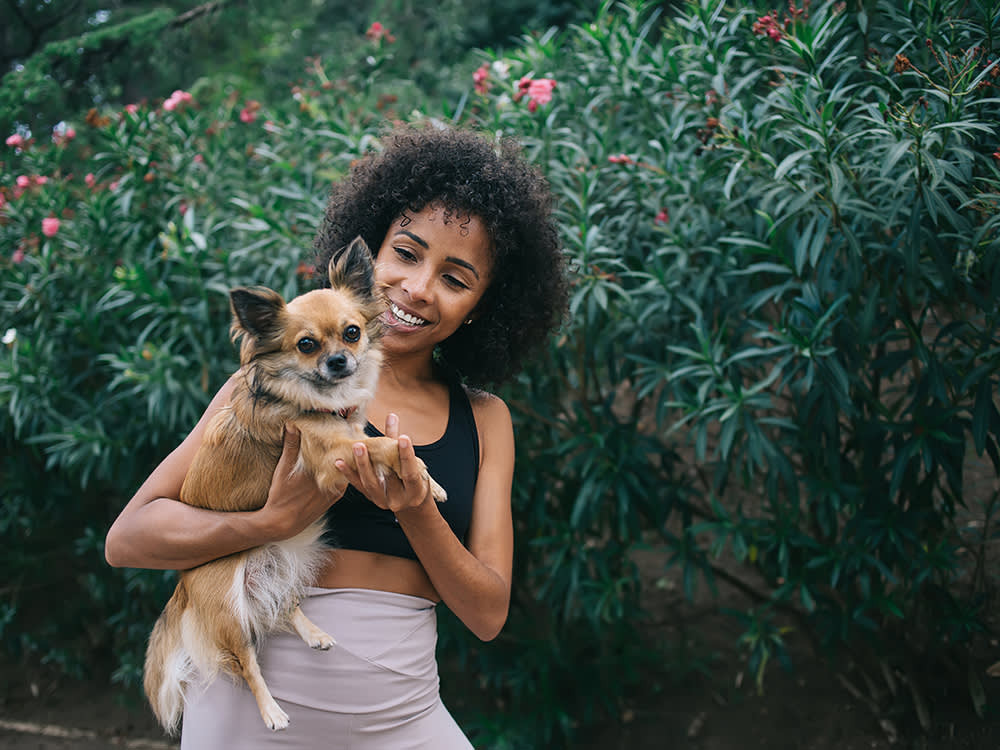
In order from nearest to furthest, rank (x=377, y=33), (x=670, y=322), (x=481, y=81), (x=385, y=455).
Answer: (x=385, y=455), (x=670, y=322), (x=481, y=81), (x=377, y=33)

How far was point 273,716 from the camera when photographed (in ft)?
5.91

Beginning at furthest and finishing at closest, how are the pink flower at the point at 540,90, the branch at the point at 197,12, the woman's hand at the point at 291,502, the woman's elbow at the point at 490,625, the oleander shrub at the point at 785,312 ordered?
the branch at the point at 197,12, the pink flower at the point at 540,90, the oleander shrub at the point at 785,312, the woman's elbow at the point at 490,625, the woman's hand at the point at 291,502

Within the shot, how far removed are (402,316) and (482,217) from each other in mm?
403

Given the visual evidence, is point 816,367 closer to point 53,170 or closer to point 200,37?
point 53,170

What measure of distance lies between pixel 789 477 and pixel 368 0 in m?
7.80

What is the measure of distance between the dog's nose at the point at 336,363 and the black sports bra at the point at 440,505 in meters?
0.26

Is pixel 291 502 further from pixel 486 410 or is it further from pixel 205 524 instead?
pixel 486 410

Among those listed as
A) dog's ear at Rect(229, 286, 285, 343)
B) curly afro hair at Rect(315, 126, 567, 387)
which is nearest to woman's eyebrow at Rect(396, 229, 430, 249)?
curly afro hair at Rect(315, 126, 567, 387)

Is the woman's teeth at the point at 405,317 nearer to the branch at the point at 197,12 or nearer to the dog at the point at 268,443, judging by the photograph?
the dog at the point at 268,443

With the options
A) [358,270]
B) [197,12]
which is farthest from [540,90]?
[197,12]

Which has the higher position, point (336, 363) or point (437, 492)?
point (336, 363)

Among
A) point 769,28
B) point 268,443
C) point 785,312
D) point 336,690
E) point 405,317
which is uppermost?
point 769,28

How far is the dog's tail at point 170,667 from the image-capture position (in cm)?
199

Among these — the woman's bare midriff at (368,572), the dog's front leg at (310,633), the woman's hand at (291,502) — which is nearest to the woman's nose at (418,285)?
the woman's hand at (291,502)
